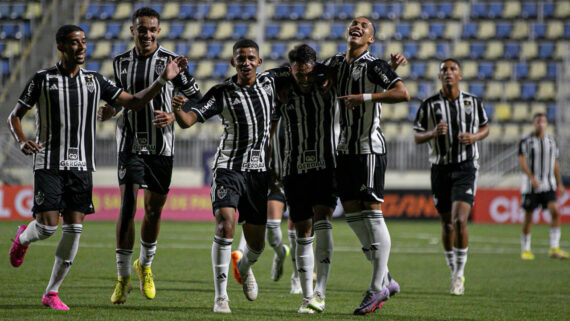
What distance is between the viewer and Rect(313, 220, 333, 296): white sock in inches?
248

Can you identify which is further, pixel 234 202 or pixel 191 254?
pixel 191 254

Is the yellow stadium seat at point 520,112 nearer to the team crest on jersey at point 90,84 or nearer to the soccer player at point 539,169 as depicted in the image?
the soccer player at point 539,169

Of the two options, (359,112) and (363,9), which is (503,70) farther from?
(359,112)

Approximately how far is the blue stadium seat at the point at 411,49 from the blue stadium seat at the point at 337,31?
7.24 feet

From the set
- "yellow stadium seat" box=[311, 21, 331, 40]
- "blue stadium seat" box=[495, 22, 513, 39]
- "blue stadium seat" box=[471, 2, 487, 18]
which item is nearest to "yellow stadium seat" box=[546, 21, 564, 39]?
"blue stadium seat" box=[495, 22, 513, 39]

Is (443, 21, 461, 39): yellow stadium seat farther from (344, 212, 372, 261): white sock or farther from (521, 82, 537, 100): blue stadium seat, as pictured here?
(344, 212, 372, 261): white sock

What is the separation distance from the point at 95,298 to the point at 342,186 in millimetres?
2392

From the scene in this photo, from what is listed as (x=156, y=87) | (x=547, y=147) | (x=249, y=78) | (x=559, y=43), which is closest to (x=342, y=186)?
(x=249, y=78)

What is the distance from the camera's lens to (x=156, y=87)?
244 inches

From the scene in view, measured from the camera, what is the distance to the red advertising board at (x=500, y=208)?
824 inches

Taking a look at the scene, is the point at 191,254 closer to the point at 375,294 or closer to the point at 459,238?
the point at 459,238

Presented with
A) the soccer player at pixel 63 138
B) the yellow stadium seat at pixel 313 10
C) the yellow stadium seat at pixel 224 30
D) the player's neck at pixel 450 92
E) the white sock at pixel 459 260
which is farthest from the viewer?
the yellow stadium seat at pixel 313 10

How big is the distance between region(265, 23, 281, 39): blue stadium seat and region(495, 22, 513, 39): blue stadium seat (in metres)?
7.46

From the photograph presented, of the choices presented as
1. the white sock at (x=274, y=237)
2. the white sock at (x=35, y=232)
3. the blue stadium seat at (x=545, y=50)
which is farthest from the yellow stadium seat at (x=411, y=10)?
the white sock at (x=35, y=232)
